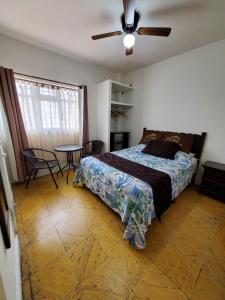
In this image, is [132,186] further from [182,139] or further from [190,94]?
[190,94]

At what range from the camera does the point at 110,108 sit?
127 inches

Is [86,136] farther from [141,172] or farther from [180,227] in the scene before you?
[180,227]

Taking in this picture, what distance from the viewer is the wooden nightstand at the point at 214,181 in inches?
86.6

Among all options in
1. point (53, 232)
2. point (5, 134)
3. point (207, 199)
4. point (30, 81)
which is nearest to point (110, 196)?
point (53, 232)

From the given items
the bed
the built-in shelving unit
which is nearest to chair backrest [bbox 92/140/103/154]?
the built-in shelving unit

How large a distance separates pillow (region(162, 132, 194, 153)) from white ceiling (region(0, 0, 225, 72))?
5.46 ft

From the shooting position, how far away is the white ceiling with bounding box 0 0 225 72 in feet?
5.10

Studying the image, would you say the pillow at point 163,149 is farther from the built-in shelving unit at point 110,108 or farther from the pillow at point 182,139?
the built-in shelving unit at point 110,108

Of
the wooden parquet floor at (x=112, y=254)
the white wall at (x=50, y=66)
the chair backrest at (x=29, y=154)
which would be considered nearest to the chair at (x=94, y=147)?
the white wall at (x=50, y=66)

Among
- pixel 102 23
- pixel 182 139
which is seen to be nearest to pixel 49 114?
pixel 102 23

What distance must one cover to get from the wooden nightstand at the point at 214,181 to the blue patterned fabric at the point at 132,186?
339mm

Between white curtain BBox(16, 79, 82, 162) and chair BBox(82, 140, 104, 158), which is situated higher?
white curtain BBox(16, 79, 82, 162)

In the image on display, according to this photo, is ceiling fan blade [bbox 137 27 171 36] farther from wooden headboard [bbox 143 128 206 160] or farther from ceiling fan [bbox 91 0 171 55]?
wooden headboard [bbox 143 128 206 160]

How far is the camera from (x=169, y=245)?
1.44 m
